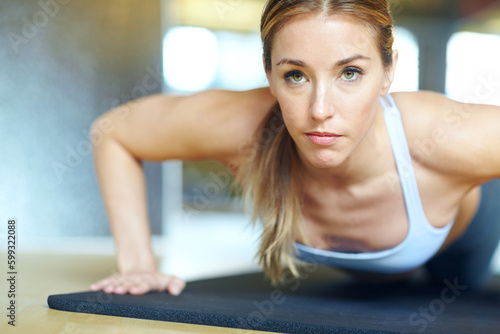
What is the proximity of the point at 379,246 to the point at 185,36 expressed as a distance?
1932mm

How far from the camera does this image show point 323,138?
1068mm

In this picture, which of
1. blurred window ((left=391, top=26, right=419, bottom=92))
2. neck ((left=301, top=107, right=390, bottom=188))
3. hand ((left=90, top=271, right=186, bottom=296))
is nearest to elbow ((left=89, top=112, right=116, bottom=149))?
hand ((left=90, top=271, right=186, bottom=296))

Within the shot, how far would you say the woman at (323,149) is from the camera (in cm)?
106

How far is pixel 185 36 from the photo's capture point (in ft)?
9.70

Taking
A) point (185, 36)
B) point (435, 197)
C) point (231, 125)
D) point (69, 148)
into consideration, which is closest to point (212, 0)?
point (185, 36)

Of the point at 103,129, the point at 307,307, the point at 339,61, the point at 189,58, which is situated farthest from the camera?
the point at 189,58

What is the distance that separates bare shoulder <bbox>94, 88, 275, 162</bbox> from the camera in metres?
1.34

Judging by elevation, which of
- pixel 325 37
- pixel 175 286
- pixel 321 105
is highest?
pixel 325 37

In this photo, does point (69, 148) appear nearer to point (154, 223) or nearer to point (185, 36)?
point (154, 223)

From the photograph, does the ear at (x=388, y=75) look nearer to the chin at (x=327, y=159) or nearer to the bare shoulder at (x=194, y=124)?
the chin at (x=327, y=159)

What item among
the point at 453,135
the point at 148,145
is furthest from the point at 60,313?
the point at 453,135

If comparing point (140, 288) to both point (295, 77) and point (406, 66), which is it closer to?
point (295, 77)

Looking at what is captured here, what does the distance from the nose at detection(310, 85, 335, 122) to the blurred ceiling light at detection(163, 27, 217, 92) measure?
73.1 inches

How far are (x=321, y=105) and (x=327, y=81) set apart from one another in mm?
48
